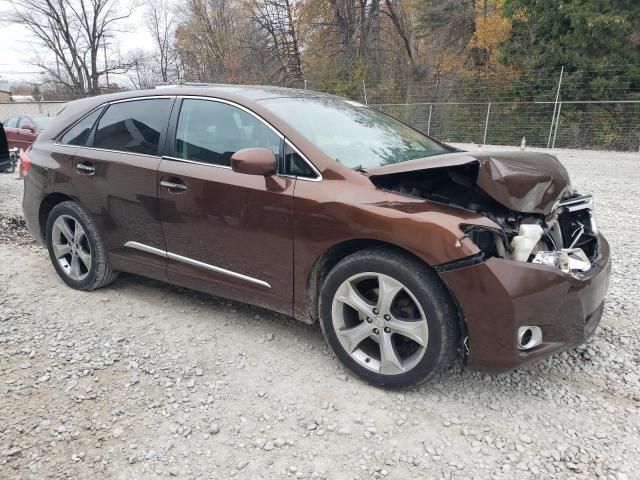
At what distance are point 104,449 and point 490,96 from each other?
63.9 feet

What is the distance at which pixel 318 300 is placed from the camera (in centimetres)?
283

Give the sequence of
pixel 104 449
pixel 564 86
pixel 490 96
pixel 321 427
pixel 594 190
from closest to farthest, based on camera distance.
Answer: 1. pixel 104 449
2. pixel 321 427
3. pixel 594 190
4. pixel 564 86
5. pixel 490 96

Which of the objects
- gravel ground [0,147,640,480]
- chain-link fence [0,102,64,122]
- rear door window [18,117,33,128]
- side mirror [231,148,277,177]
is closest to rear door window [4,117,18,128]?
rear door window [18,117,33,128]

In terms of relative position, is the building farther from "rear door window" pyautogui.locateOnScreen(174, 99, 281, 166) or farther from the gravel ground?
the gravel ground

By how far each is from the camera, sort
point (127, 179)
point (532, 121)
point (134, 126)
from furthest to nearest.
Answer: point (532, 121) → point (134, 126) → point (127, 179)

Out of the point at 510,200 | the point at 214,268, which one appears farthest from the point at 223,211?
the point at 510,200

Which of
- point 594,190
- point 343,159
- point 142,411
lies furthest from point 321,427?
point 594,190

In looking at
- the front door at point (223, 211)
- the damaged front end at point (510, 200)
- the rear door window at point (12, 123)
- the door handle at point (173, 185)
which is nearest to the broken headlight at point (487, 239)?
the damaged front end at point (510, 200)

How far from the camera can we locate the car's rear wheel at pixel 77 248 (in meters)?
3.79

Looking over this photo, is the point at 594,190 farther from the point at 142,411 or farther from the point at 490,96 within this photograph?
the point at 490,96

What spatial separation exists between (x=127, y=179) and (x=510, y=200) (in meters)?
2.63

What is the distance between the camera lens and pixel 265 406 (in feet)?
8.30

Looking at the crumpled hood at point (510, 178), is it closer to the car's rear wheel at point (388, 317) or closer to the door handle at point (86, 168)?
the car's rear wheel at point (388, 317)

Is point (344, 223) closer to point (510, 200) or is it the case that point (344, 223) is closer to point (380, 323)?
point (380, 323)
